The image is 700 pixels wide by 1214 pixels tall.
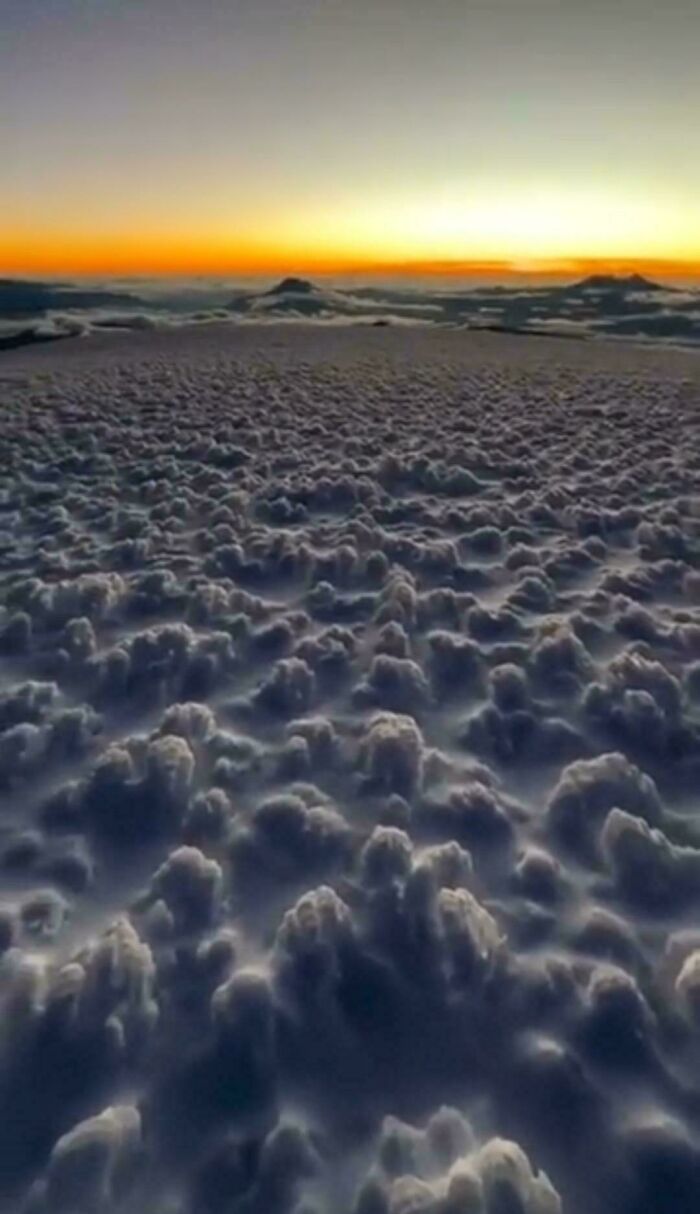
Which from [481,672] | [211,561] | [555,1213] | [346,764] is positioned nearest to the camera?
[555,1213]

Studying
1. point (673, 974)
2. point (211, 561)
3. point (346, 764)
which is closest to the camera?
point (673, 974)

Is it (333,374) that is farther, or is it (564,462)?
(333,374)

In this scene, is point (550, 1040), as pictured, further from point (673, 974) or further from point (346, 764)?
point (346, 764)

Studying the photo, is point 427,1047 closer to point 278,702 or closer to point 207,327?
point 278,702

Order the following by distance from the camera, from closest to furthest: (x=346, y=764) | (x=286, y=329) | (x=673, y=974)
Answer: (x=673, y=974)
(x=346, y=764)
(x=286, y=329)

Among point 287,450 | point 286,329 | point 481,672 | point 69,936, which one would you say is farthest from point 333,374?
point 69,936

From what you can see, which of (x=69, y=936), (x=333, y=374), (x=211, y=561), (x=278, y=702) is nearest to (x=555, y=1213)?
(x=69, y=936)
